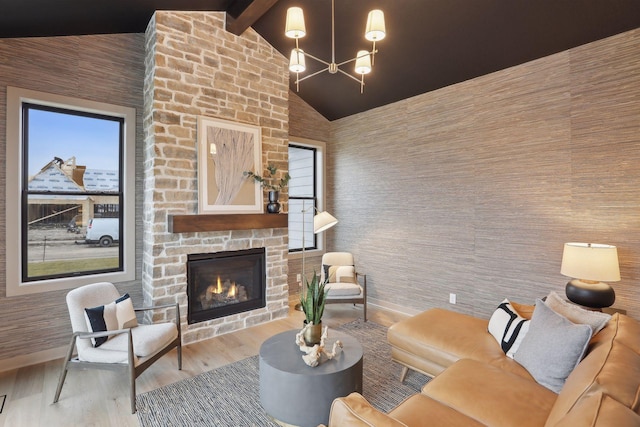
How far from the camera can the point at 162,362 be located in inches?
125

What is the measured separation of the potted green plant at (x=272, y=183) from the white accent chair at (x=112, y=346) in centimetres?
187

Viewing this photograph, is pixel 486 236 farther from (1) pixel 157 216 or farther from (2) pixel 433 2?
(1) pixel 157 216

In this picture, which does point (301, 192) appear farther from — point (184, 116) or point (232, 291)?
point (184, 116)

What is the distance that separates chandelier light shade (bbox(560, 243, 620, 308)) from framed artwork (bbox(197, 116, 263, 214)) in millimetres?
3191

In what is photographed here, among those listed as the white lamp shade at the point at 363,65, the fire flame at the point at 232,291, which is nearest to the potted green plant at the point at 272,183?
the fire flame at the point at 232,291

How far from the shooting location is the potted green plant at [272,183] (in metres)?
4.07

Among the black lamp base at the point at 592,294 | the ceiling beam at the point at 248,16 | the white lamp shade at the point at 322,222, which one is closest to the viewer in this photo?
the black lamp base at the point at 592,294

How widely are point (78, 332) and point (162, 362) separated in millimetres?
918

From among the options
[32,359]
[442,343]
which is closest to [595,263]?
[442,343]

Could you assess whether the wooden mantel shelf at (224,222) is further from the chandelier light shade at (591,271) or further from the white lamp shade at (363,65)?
the chandelier light shade at (591,271)

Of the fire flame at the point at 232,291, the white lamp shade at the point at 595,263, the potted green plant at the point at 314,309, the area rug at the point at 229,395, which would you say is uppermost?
the white lamp shade at the point at 595,263

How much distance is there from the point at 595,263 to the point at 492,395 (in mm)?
1638

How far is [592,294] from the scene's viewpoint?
2.73 metres

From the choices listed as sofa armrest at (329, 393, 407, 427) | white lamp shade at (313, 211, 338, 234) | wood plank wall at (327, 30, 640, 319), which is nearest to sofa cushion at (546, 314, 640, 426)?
sofa armrest at (329, 393, 407, 427)
